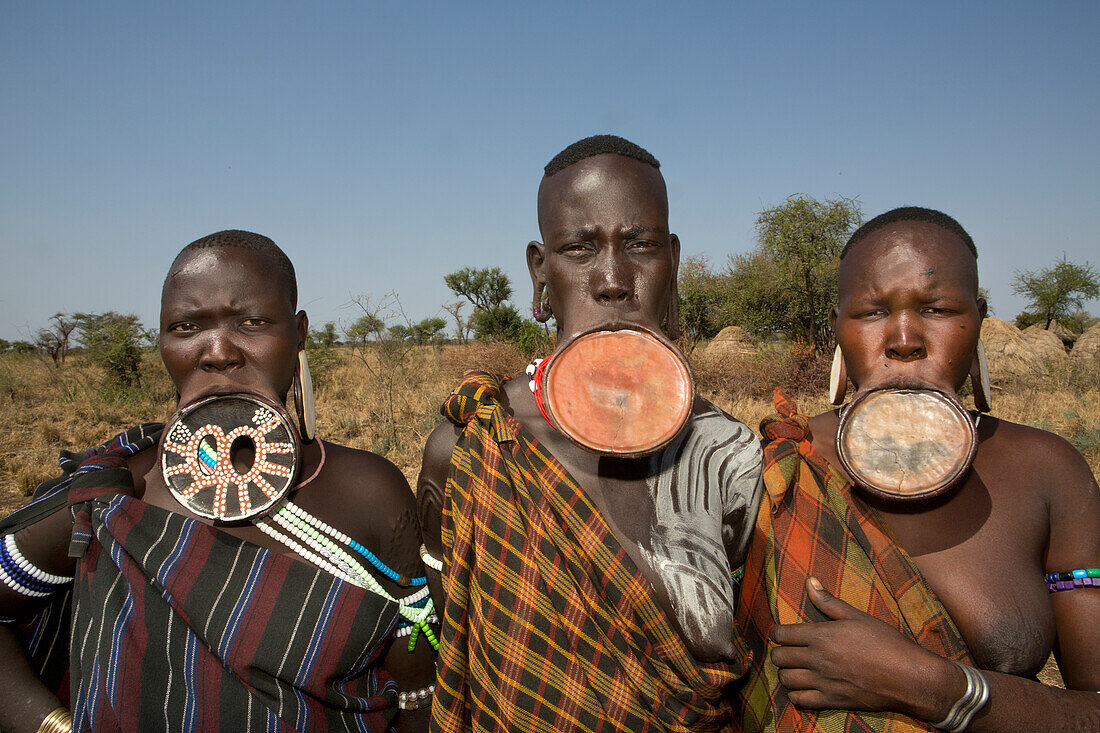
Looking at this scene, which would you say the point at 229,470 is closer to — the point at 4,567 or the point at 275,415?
→ the point at 275,415

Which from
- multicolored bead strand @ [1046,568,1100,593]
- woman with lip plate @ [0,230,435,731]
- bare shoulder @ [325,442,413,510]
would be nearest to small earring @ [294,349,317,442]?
woman with lip plate @ [0,230,435,731]

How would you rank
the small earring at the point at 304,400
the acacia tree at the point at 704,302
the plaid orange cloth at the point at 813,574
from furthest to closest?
the acacia tree at the point at 704,302 → the small earring at the point at 304,400 → the plaid orange cloth at the point at 813,574

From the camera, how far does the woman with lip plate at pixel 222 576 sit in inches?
60.1

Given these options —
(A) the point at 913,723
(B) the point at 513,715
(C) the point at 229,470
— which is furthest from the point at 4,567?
(A) the point at 913,723

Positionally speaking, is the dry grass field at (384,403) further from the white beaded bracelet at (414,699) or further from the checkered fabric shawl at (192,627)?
the checkered fabric shawl at (192,627)

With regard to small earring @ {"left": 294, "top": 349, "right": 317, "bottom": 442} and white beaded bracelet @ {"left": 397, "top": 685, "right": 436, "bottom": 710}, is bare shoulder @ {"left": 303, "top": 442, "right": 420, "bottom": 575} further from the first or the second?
white beaded bracelet @ {"left": 397, "top": 685, "right": 436, "bottom": 710}

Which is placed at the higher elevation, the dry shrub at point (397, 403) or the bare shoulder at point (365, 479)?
the bare shoulder at point (365, 479)

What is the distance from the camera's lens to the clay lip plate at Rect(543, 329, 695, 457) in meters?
1.34

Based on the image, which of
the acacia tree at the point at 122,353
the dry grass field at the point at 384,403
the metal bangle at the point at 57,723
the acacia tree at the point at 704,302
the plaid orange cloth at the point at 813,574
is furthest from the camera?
the acacia tree at the point at 704,302

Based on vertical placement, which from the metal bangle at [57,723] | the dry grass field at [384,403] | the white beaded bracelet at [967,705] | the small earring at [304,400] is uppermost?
the small earring at [304,400]

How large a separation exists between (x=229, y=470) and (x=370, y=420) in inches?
351

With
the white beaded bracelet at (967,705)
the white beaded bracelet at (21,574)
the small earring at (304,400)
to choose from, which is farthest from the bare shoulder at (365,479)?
the white beaded bracelet at (967,705)

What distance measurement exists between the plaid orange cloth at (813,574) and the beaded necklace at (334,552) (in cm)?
91

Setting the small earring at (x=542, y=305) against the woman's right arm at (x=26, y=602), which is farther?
the small earring at (x=542, y=305)
